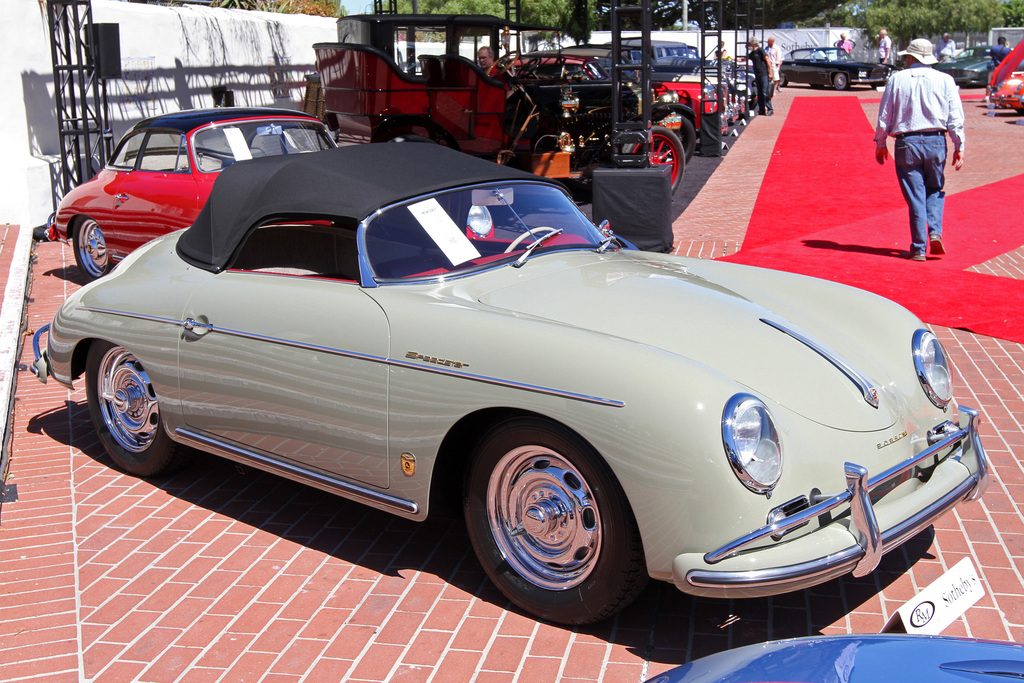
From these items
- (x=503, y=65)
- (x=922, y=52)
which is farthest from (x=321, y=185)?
(x=503, y=65)

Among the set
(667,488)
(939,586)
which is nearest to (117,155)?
(667,488)

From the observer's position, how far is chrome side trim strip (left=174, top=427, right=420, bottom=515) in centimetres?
371

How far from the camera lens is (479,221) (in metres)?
4.25

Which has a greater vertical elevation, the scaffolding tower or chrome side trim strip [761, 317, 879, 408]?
the scaffolding tower

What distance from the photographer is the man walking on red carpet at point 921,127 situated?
8.16 metres

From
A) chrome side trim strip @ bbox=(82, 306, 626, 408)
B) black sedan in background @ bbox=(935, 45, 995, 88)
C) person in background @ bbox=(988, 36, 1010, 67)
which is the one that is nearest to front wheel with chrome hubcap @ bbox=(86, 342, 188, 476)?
chrome side trim strip @ bbox=(82, 306, 626, 408)

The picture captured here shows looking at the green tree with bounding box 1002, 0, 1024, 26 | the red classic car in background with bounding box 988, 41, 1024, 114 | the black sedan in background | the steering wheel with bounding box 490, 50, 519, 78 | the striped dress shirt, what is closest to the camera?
the striped dress shirt

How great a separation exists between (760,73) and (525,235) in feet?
72.7

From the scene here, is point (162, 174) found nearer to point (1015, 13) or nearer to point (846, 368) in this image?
point (846, 368)

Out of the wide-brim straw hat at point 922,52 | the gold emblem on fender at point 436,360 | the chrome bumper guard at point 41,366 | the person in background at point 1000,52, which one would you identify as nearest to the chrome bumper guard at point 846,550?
the gold emblem on fender at point 436,360

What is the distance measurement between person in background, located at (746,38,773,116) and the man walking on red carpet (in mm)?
16359

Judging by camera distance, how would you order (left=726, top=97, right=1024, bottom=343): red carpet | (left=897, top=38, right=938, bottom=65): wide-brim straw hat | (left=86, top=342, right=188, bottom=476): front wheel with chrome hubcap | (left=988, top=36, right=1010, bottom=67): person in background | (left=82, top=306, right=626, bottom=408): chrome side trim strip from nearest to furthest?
1. (left=82, top=306, right=626, bottom=408): chrome side trim strip
2. (left=86, top=342, right=188, bottom=476): front wheel with chrome hubcap
3. (left=726, top=97, right=1024, bottom=343): red carpet
4. (left=897, top=38, right=938, bottom=65): wide-brim straw hat
5. (left=988, top=36, right=1010, bottom=67): person in background

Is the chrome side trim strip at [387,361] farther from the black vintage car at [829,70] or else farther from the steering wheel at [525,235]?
the black vintage car at [829,70]

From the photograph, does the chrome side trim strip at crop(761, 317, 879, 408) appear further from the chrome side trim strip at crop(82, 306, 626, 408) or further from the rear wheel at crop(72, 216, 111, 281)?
the rear wheel at crop(72, 216, 111, 281)
